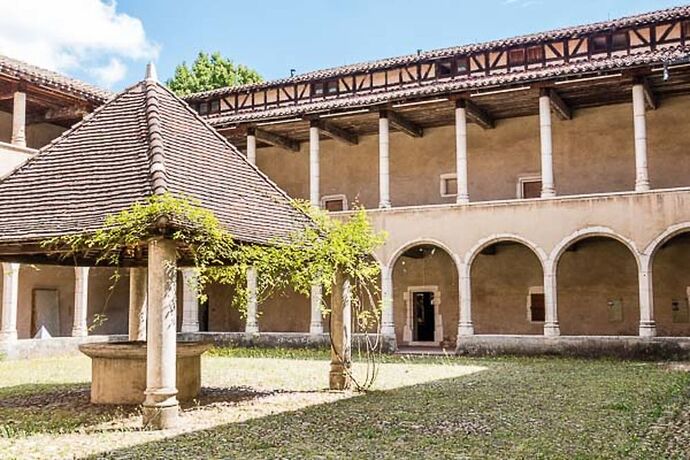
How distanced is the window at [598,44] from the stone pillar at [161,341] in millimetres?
17094

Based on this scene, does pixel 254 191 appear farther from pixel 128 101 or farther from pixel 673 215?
pixel 673 215

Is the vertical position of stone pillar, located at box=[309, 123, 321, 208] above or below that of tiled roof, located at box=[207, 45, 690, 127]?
below

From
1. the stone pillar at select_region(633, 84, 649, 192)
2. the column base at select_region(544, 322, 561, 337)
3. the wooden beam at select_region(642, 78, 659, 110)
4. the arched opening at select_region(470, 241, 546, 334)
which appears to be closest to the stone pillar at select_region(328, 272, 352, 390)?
the column base at select_region(544, 322, 561, 337)

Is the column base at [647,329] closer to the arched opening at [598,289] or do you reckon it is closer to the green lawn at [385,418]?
the green lawn at [385,418]

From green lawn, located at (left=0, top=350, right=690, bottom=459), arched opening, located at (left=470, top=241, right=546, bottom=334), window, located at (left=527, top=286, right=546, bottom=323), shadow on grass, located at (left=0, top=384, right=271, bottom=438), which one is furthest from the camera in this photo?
arched opening, located at (left=470, top=241, right=546, bottom=334)

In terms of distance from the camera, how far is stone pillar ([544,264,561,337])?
63.5ft

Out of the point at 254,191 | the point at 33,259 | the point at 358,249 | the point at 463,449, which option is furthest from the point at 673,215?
the point at 33,259

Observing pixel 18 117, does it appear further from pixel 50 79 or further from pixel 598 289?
pixel 598 289

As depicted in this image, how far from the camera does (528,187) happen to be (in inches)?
917

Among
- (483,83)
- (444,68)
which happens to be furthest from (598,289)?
(444,68)

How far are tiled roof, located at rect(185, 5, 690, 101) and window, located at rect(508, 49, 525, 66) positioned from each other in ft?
0.89

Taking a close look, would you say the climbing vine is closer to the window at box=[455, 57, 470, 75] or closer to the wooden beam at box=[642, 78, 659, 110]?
the wooden beam at box=[642, 78, 659, 110]

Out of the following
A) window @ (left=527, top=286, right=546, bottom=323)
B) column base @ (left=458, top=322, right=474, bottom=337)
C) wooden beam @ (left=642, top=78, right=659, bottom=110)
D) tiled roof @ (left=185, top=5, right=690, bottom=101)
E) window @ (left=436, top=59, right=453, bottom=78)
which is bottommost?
column base @ (left=458, top=322, right=474, bottom=337)

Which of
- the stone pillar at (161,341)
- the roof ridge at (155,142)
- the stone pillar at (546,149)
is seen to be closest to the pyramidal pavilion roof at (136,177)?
the roof ridge at (155,142)
